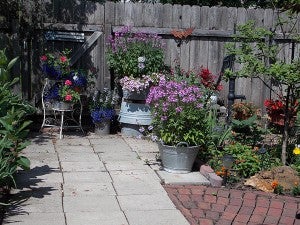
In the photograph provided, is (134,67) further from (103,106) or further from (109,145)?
(109,145)

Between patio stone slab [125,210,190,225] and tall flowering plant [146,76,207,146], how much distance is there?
4.16 feet

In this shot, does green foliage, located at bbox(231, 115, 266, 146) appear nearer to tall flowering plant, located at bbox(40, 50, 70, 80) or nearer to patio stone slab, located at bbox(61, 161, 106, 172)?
patio stone slab, located at bbox(61, 161, 106, 172)

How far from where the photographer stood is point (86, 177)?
5328mm

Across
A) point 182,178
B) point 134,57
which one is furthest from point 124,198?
point 134,57

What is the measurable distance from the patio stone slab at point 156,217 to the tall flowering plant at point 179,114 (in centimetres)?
127

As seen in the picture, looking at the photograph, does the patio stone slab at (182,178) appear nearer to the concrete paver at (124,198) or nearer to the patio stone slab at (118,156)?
the concrete paver at (124,198)

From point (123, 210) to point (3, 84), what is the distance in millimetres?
1945

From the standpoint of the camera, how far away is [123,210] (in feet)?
14.3

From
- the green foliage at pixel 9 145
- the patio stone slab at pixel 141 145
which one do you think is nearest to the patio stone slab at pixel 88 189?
the green foliage at pixel 9 145

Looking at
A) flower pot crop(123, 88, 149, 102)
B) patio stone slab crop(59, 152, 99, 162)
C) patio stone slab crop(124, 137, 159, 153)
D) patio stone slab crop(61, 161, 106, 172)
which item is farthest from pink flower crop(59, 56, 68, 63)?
patio stone slab crop(61, 161, 106, 172)

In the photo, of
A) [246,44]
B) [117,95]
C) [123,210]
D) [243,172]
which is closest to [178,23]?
[117,95]

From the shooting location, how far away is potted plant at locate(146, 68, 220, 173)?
5418 millimetres

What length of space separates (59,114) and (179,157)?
10.3 ft

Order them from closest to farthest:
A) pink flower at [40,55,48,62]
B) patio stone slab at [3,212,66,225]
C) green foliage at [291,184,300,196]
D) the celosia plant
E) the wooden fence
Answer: patio stone slab at [3,212,66,225] < green foliage at [291,184,300,196] < the celosia plant < pink flower at [40,55,48,62] < the wooden fence
